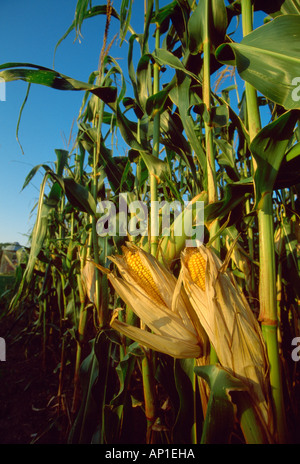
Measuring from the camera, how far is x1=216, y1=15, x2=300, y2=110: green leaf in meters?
0.65

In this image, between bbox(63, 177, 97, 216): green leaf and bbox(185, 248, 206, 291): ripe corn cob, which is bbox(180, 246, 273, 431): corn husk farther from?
bbox(63, 177, 97, 216): green leaf

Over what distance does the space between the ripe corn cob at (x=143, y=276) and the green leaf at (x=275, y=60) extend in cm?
59

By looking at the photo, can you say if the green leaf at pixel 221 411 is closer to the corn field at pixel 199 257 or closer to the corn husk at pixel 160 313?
the corn field at pixel 199 257

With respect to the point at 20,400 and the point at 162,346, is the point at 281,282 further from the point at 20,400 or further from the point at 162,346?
the point at 20,400

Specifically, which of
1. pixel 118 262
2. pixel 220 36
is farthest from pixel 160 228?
pixel 220 36

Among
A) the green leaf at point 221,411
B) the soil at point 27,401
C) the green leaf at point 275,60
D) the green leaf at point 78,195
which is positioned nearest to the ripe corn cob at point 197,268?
the green leaf at point 221,411

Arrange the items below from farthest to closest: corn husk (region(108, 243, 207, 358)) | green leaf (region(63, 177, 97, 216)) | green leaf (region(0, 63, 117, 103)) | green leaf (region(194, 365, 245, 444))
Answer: green leaf (region(63, 177, 97, 216)) → green leaf (region(0, 63, 117, 103)) → corn husk (region(108, 243, 207, 358)) → green leaf (region(194, 365, 245, 444))

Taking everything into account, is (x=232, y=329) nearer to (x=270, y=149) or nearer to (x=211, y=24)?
(x=270, y=149)

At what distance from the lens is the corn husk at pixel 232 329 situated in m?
0.62

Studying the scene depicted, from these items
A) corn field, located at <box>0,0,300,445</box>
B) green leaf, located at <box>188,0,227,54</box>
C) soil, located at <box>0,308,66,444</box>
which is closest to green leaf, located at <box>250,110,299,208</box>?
corn field, located at <box>0,0,300,445</box>

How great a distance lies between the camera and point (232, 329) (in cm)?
66

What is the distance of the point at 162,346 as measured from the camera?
0.71 m

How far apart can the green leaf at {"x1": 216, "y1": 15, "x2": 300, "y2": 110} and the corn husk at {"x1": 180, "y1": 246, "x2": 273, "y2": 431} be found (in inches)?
17.9
